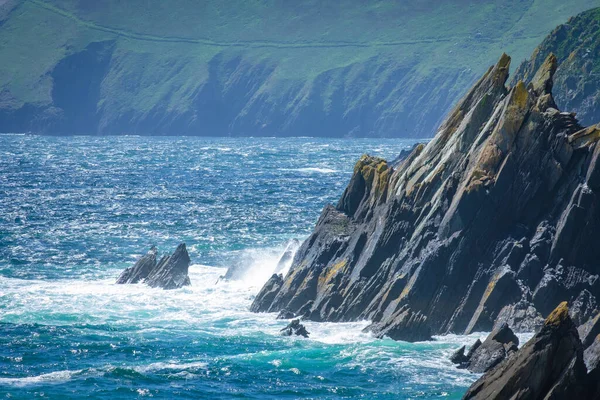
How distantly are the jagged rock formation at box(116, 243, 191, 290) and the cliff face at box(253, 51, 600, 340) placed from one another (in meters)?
14.3

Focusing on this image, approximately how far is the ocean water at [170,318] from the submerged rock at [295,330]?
0.95 metres

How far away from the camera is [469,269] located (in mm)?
53781

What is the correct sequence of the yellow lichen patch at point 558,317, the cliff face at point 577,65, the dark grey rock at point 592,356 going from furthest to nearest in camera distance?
the cliff face at point 577,65
the dark grey rock at point 592,356
the yellow lichen patch at point 558,317

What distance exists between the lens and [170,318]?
60469 mm

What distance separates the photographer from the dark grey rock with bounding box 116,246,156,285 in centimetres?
7206

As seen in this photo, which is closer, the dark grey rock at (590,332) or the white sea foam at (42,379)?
the dark grey rock at (590,332)

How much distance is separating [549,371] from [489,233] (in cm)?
2129

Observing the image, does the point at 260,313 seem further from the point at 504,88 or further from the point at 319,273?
the point at 504,88

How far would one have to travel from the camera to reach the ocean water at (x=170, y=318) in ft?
148

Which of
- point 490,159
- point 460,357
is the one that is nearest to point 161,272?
point 490,159

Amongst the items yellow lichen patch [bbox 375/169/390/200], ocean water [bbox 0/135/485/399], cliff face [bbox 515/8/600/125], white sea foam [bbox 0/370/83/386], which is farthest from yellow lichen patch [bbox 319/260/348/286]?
cliff face [bbox 515/8/600/125]

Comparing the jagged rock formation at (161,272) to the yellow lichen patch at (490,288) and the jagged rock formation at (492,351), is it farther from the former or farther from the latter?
the jagged rock formation at (492,351)

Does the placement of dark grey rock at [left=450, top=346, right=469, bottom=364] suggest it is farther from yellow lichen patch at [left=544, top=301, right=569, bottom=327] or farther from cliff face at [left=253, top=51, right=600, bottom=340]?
yellow lichen patch at [left=544, top=301, right=569, bottom=327]

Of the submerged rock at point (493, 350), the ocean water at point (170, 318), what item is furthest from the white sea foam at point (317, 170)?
the submerged rock at point (493, 350)
